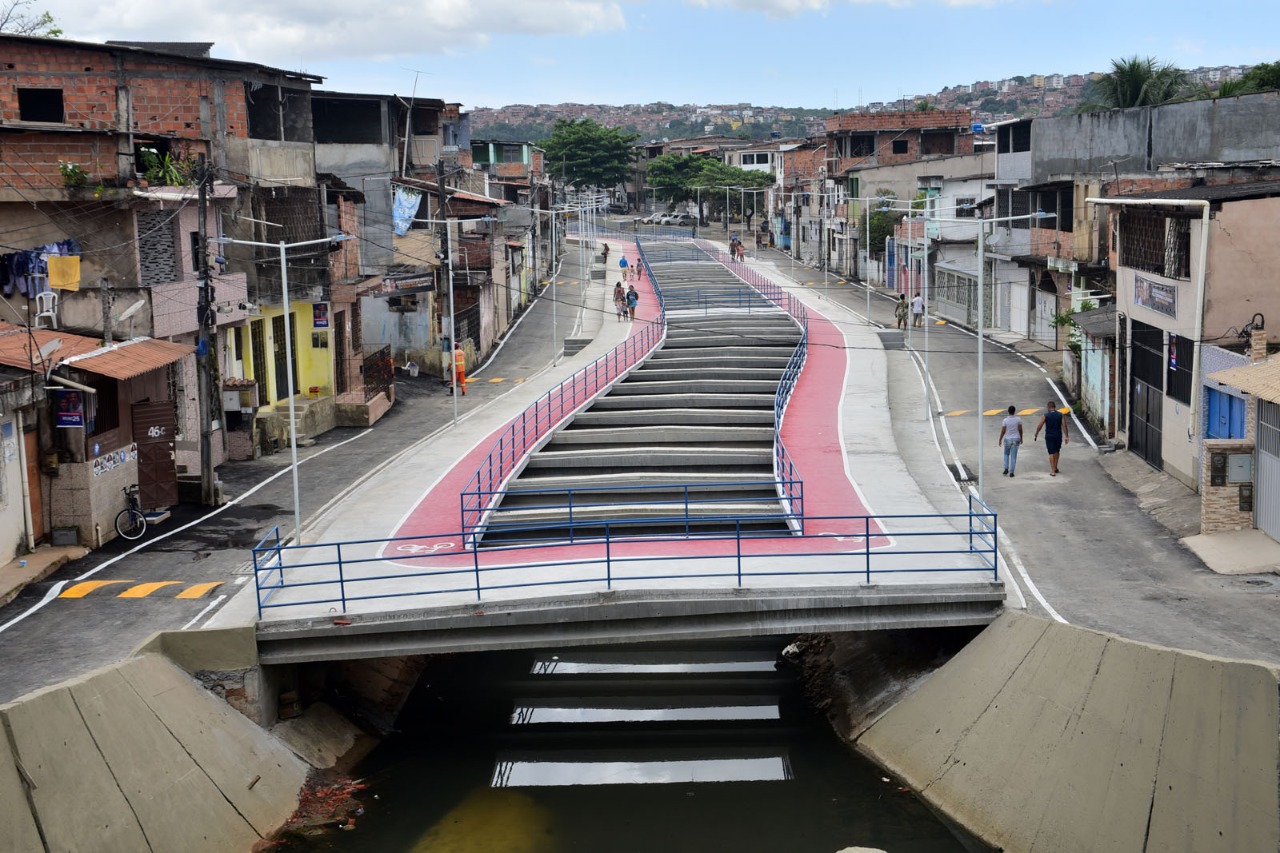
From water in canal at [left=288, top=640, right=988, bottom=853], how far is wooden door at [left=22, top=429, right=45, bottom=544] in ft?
25.6

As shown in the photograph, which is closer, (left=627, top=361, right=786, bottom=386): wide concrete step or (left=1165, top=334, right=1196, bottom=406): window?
(left=1165, top=334, right=1196, bottom=406): window

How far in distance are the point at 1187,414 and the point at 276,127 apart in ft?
100

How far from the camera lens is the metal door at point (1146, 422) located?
3247cm

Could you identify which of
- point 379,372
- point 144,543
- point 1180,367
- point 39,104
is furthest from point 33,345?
point 1180,367

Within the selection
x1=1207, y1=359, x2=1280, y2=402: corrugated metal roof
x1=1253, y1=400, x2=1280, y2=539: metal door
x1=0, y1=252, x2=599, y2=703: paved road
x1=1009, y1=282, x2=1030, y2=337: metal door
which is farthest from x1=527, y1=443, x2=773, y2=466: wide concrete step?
x1=1009, y1=282, x2=1030, y2=337: metal door

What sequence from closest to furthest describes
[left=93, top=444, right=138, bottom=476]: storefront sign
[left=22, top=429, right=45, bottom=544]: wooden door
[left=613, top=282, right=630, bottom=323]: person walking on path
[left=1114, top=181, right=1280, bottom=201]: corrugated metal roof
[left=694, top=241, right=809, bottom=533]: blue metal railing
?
[left=22, top=429, right=45, bottom=544]: wooden door → [left=93, top=444, right=138, bottom=476]: storefront sign → [left=1114, top=181, right=1280, bottom=201]: corrugated metal roof → [left=694, top=241, right=809, bottom=533]: blue metal railing → [left=613, top=282, right=630, bottom=323]: person walking on path

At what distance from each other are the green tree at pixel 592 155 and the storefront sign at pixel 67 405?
113 meters

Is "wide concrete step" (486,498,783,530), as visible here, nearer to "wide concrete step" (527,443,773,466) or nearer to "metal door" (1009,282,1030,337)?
"wide concrete step" (527,443,773,466)

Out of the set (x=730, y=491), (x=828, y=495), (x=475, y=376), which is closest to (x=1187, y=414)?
(x=828, y=495)

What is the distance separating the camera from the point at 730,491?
31281mm

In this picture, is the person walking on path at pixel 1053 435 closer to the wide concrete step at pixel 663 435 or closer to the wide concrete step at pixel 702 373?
the wide concrete step at pixel 663 435

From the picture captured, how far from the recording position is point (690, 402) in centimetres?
4100

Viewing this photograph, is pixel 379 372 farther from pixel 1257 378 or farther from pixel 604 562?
pixel 1257 378

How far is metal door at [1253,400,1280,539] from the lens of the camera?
79.8 ft
